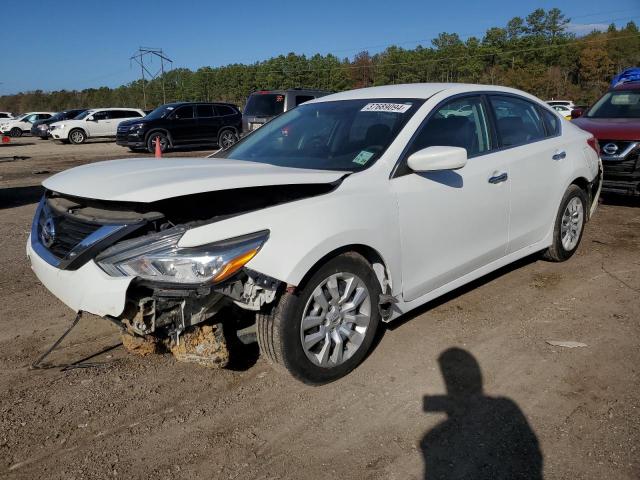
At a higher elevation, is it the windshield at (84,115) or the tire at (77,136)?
the windshield at (84,115)

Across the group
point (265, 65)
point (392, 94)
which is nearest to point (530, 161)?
point (392, 94)

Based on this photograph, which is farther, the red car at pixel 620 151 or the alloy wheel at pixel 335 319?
the red car at pixel 620 151

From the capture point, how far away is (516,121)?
4566 millimetres

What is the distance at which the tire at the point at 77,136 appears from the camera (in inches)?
1036

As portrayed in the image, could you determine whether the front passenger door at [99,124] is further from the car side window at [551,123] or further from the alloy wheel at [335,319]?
the alloy wheel at [335,319]

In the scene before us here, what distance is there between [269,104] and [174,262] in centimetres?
1369

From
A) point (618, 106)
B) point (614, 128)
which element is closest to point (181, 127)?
point (618, 106)

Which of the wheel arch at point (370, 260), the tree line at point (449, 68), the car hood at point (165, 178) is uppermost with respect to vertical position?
the tree line at point (449, 68)

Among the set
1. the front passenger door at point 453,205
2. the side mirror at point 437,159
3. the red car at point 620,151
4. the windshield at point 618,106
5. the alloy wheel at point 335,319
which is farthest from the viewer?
the windshield at point 618,106

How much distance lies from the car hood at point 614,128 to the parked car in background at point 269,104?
864cm

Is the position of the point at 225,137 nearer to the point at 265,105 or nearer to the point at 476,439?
the point at 265,105

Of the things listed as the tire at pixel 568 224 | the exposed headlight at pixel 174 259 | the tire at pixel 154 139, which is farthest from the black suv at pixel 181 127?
the exposed headlight at pixel 174 259

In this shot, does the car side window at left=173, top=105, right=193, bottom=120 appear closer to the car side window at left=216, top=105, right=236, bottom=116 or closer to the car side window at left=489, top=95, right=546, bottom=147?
the car side window at left=216, top=105, right=236, bottom=116

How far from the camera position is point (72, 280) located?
273 cm
